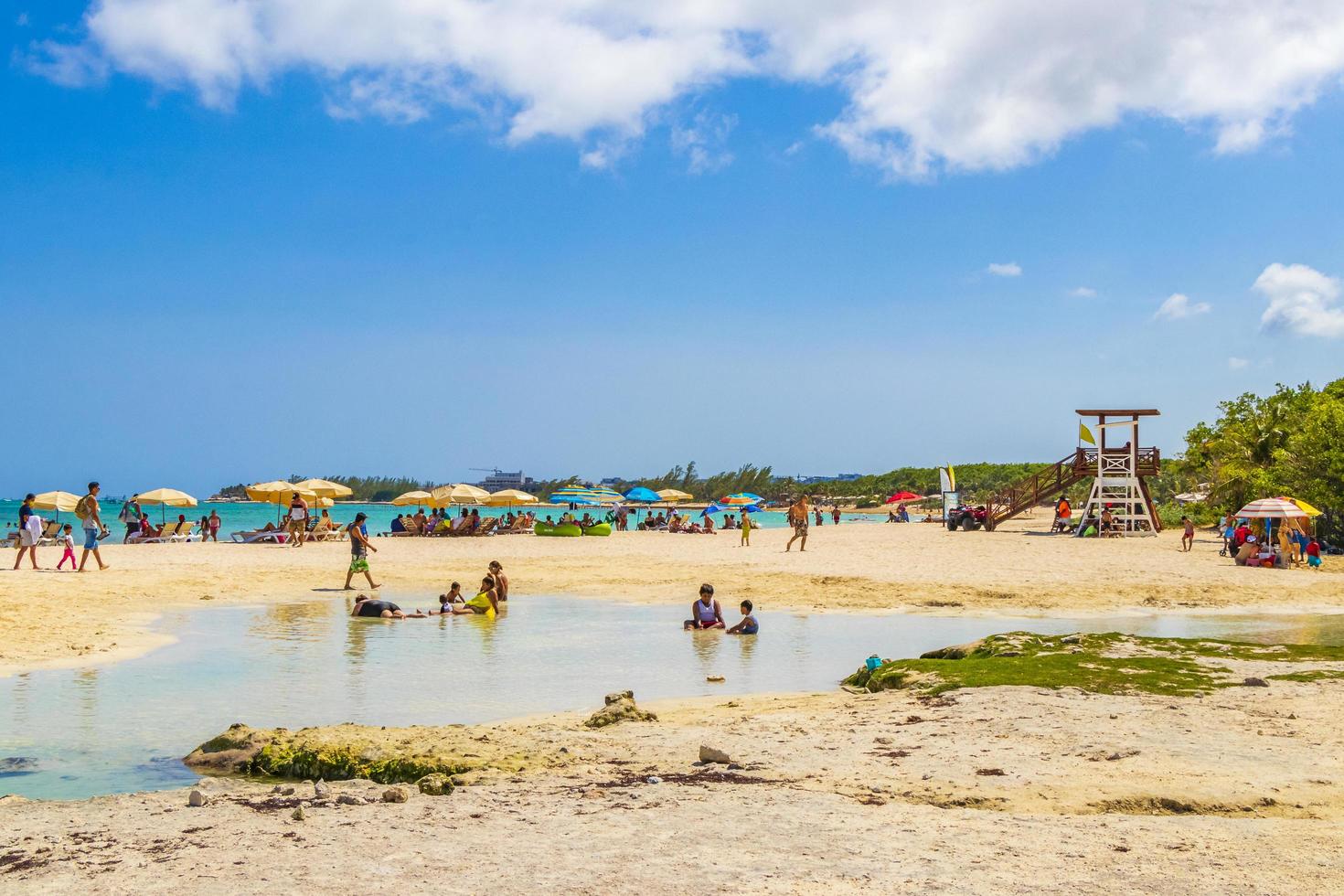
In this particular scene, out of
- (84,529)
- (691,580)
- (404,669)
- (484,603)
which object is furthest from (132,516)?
(404,669)

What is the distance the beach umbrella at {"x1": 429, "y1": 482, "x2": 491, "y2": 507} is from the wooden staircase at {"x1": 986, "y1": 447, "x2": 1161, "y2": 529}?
20.5 m

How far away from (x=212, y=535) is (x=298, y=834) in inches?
1325

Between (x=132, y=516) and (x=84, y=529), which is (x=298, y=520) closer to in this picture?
(x=132, y=516)

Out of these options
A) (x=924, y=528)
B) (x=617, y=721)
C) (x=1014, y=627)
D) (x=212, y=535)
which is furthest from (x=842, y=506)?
(x=617, y=721)

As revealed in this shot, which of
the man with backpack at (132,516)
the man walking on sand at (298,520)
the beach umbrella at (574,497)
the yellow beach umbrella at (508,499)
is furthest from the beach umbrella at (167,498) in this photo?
the beach umbrella at (574,497)

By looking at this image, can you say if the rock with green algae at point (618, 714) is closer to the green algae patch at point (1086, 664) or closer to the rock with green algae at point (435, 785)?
the rock with green algae at point (435, 785)

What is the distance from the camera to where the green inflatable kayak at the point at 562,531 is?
1598 inches

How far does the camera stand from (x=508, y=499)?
43281 millimetres

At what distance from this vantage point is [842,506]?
331ft

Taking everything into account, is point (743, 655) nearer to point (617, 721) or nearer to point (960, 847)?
point (617, 721)

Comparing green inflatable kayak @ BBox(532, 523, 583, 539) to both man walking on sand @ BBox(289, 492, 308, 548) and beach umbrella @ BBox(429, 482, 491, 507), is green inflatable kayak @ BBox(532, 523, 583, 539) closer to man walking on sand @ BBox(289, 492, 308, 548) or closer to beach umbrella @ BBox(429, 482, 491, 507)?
beach umbrella @ BBox(429, 482, 491, 507)

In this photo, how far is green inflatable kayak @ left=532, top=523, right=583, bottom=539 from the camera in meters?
40.6

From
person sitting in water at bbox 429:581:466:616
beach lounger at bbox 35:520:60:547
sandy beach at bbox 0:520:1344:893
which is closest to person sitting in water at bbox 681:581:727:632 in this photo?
person sitting in water at bbox 429:581:466:616

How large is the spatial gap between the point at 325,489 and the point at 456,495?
5080 millimetres
